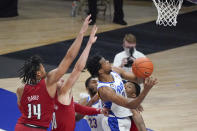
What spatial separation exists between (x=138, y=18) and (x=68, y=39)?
3.53 meters

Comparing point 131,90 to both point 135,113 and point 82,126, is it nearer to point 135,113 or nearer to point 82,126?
point 135,113

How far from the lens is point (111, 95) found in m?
5.38

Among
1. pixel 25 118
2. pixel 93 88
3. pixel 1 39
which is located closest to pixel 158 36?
pixel 1 39

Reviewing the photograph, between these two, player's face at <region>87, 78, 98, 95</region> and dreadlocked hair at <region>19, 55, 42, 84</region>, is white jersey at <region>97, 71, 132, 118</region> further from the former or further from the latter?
dreadlocked hair at <region>19, 55, 42, 84</region>

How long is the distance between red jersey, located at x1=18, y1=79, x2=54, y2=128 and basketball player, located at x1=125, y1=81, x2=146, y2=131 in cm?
120

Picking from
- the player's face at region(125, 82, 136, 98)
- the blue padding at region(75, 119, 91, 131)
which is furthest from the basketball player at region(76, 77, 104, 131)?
the blue padding at region(75, 119, 91, 131)

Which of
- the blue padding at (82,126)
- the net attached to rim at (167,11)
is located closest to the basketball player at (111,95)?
the blue padding at (82,126)

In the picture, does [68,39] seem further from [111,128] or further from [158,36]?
[111,128]

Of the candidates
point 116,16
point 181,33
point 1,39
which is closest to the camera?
point 1,39

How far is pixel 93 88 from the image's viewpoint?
244 inches

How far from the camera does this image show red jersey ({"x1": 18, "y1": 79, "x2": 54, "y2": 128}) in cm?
502

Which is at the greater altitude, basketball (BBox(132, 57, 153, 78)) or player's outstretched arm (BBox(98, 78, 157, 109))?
player's outstretched arm (BBox(98, 78, 157, 109))

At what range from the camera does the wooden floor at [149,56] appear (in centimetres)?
789

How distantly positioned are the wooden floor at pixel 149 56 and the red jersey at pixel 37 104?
2.69 metres
